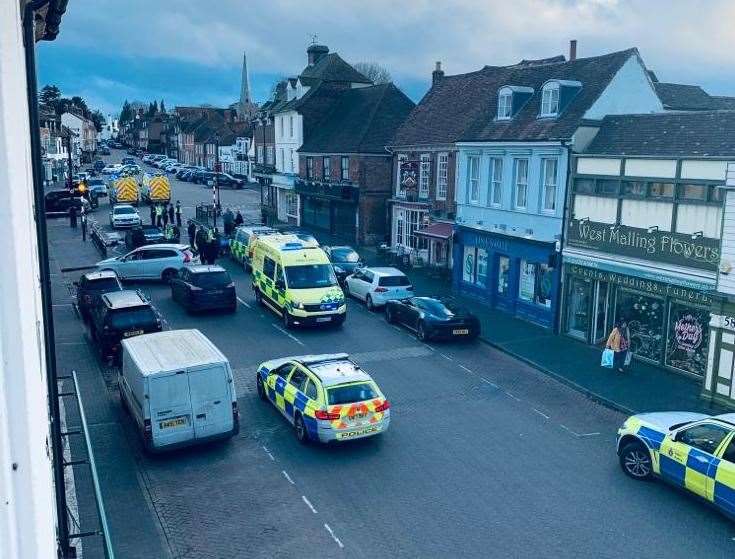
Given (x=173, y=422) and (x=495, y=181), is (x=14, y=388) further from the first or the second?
(x=495, y=181)

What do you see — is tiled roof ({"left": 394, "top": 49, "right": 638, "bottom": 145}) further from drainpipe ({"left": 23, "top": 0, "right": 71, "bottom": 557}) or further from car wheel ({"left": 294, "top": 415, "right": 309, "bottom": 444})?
drainpipe ({"left": 23, "top": 0, "right": 71, "bottom": 557})

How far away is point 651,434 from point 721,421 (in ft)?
4.35

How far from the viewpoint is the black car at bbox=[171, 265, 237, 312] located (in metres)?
24.1

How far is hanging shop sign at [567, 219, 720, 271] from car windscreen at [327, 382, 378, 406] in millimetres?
10048

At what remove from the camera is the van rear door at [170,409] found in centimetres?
1291

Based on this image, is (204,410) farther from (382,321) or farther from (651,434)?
(382,321)

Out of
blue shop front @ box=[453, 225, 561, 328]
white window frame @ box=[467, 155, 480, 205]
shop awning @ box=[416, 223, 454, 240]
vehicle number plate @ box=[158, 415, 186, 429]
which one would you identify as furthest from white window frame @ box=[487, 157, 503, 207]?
vehicle number plate @ box=[158, 415, 186, 429]

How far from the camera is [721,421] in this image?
1182 cm

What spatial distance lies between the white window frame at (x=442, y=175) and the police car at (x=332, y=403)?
796 inches

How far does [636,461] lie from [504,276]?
47.1 ft

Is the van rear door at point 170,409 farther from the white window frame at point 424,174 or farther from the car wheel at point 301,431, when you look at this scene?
the white window frame at point 424,174

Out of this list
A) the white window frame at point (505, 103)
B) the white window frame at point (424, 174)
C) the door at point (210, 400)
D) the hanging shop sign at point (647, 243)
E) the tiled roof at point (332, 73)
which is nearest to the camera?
the door at point (210, 400)

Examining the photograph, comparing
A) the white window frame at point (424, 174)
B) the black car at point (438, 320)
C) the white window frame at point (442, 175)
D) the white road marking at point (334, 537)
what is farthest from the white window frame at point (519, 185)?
the white road marking at point (334, 537)

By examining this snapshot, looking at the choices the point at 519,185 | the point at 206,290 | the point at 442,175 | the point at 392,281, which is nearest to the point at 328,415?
the point at 206,290
